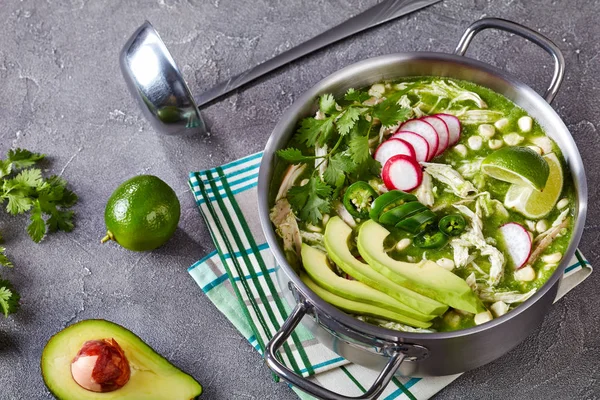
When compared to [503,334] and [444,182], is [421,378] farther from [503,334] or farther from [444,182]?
[444,182]

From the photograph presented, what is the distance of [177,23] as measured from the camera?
3.77m

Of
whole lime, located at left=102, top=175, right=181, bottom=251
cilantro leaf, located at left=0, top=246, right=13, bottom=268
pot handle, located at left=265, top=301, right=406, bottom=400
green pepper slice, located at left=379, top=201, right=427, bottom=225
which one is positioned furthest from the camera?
cilantro leaf, located at left=0, top=246, right=13, bottom=268

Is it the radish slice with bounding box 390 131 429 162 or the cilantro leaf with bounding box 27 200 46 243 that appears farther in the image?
the cilantro leaf with bounding box 27 200 46 243

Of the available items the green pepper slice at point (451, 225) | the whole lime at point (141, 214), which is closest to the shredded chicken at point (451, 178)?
the green pepper slice at point (451, 225)

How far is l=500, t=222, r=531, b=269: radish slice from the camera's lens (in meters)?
2.69

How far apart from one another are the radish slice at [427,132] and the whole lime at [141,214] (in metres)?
0.95

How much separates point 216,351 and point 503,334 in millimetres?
1090

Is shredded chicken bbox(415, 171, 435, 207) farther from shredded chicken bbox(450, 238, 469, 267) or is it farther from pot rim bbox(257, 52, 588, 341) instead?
pot rim bbox(257, 52, 588, 341)

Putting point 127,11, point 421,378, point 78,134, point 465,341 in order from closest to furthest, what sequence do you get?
point 465,341
point 421,378
point 78,134
point 127,11

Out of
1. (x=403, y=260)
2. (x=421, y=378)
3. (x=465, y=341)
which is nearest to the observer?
(x=465, y=341)

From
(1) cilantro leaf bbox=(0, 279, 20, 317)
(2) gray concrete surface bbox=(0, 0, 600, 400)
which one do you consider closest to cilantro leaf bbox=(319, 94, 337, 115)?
(2) gray concrete surface bbox=(0, 0, 600, 400)

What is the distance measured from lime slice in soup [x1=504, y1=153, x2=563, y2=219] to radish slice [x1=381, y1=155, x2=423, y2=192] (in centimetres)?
32

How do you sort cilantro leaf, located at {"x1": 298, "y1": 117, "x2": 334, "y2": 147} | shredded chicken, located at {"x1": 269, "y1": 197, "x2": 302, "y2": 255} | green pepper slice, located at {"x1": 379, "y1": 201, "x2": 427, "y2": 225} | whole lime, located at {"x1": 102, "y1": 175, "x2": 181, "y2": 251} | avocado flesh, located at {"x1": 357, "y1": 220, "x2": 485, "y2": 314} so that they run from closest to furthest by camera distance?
avocado flesh, located at {"x1": 357, "y1": 220, "x2": 485, "y2": 314}
green pepper slice, located at {"x1": 379, "y1": 201, "x2": 427, "y2": 225}
shredded chicken, located at {"x1": 269, "y1": 197, "x2": 302, "y2": 255}
cilantro leaf, located at {"x1": 298, "y1": 117, "x2": 334, "y2": 147}
whole lime, located at {"x1": 102, "y1": 175, "x2": 181, "y2": 251}

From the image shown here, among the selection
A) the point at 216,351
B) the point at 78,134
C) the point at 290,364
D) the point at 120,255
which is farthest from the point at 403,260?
the point at 78,134
